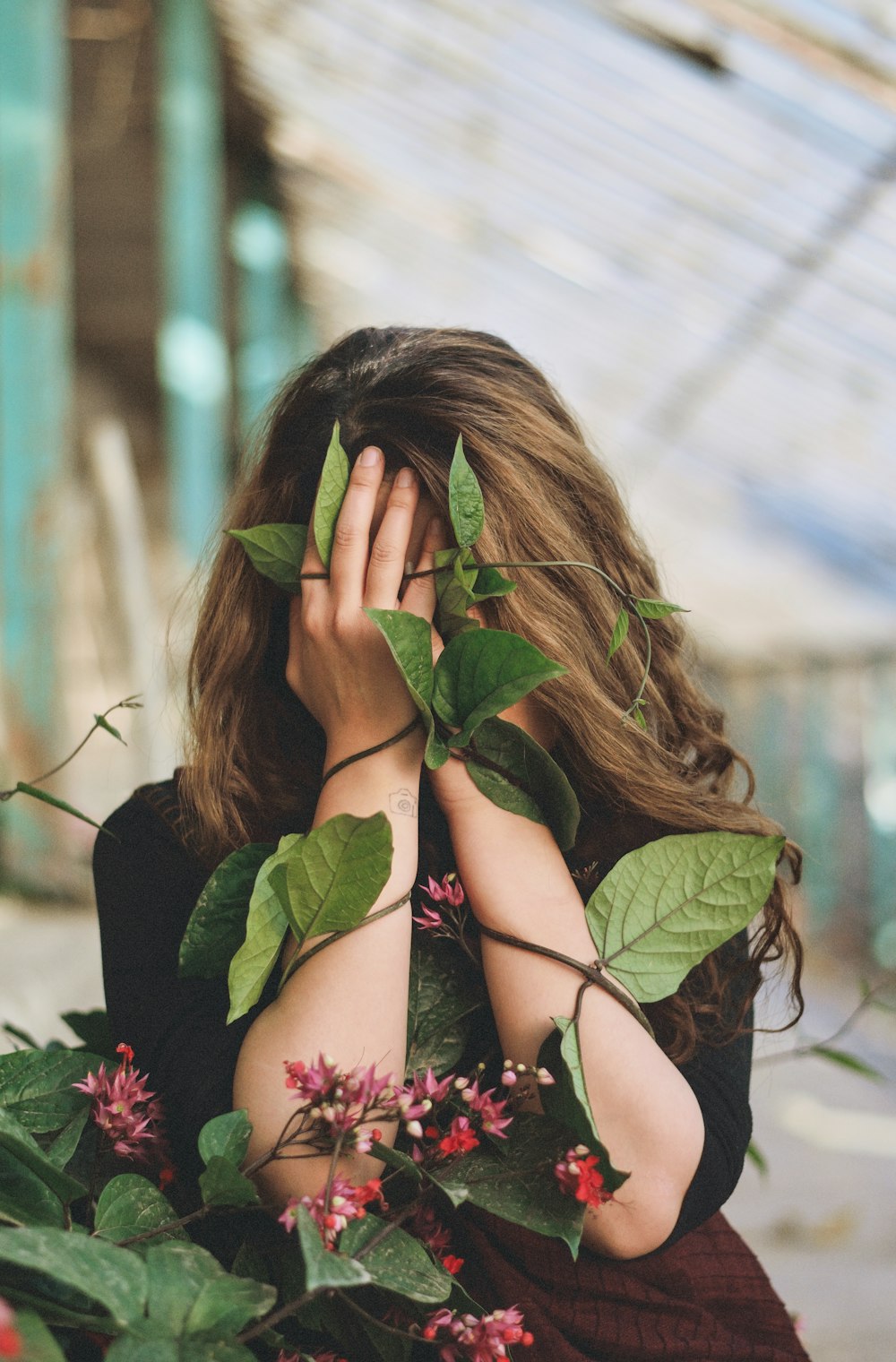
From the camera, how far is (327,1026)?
0.82m

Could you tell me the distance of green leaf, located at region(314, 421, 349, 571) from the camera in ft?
3.12

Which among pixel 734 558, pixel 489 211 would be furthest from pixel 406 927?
pixel 734 558

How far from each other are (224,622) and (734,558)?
7.19m

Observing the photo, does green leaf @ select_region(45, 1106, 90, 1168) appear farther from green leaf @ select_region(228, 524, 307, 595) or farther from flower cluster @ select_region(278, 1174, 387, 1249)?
green leaf @ select_region(228, 524, 307, 595)

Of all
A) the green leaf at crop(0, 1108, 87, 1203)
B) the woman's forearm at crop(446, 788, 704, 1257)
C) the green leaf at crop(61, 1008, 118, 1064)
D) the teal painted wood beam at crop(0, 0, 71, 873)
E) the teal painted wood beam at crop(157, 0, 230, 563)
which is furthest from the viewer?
the teal painted wood beam at crop(157, 0, 230, 563)

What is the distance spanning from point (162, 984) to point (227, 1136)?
0.36 m

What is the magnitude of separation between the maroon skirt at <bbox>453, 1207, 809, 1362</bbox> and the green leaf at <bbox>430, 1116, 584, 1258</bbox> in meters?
0.16

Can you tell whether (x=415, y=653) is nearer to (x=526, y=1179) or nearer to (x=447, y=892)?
(x=447, y=892)

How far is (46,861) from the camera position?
2596 mm

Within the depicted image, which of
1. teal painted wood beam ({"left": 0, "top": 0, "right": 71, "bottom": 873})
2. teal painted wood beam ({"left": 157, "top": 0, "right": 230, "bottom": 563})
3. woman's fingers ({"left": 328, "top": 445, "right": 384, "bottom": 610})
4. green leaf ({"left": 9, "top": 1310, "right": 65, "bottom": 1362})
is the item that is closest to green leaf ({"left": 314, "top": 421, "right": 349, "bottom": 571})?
woman's fingers ({"left": 328, "top": 445, "right": 384, "bottom": 610})

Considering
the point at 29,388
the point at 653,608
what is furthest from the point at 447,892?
the point at 29,388

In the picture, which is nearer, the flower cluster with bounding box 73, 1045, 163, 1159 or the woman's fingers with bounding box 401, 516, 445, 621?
the flower cluster with bounding box 73, 1045, 163, 1159

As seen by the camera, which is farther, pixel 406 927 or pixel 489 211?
pixel 489 211

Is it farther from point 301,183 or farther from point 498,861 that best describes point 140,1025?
point 301,183
